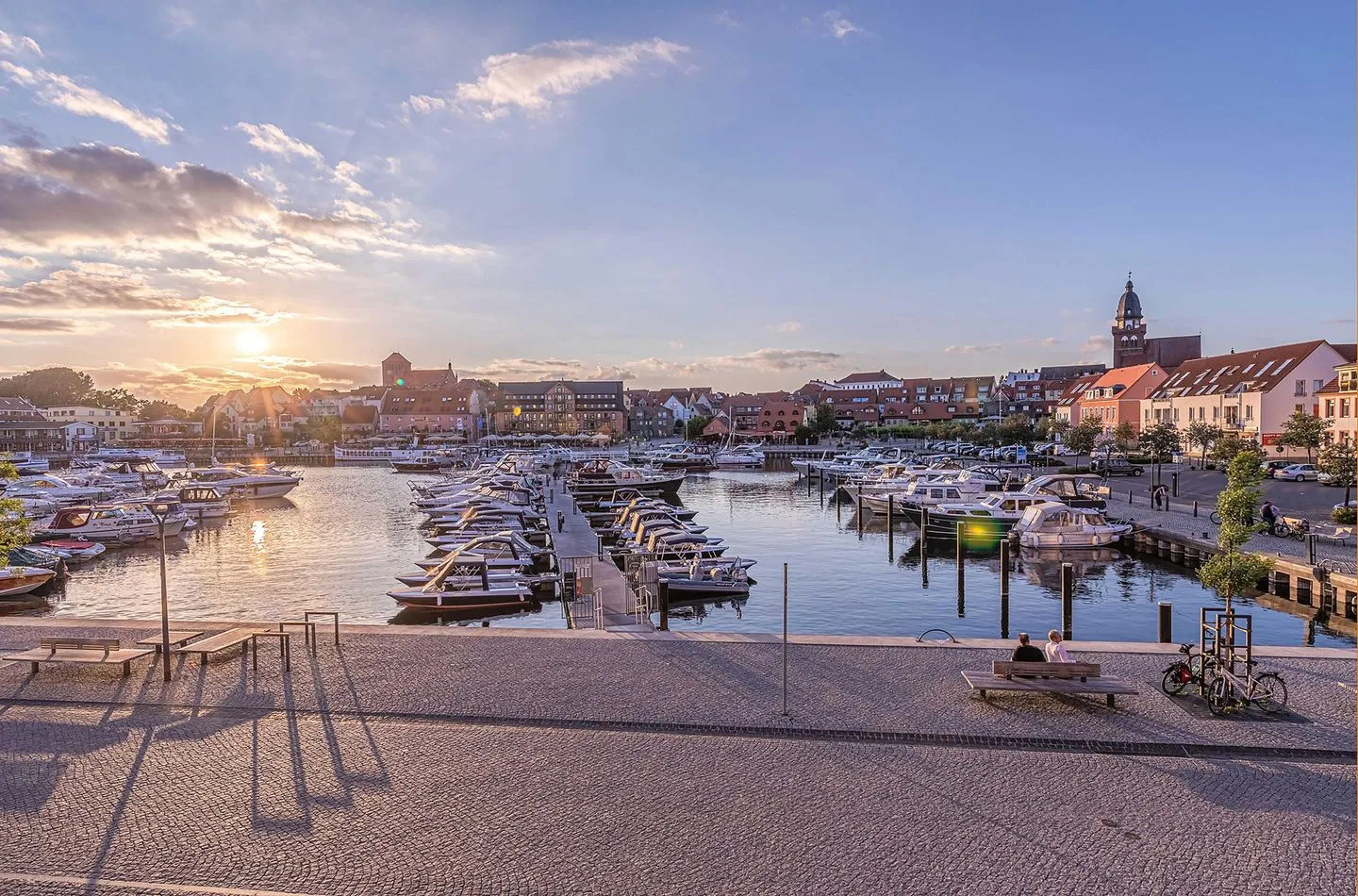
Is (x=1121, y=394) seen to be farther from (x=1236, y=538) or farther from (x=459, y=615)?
(x=459, y=615)

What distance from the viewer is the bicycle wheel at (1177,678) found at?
13250 millimetres

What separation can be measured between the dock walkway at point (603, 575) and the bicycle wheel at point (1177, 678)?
10241mm

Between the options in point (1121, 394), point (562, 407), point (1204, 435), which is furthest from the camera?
point (562, 407)

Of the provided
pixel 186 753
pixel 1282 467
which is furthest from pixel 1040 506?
pixel 186 753

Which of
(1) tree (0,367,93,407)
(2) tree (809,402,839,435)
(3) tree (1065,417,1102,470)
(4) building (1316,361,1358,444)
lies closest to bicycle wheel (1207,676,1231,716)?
(4) building (1316,361,1358,444)

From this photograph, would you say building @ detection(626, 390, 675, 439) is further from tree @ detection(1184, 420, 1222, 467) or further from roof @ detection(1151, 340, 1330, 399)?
tree @ detection(1184, 420, 1222, 467)

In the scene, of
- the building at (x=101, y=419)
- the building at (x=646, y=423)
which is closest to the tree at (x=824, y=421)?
the building at (x=646, y=423)

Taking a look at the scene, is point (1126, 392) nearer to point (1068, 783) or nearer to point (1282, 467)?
point (1282, 467)

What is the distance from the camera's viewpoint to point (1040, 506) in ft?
140

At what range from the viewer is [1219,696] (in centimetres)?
1266

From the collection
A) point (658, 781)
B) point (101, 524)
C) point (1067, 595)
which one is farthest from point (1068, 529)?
point (101, 524)

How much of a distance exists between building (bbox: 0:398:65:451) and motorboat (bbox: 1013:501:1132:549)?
163743 millimetres

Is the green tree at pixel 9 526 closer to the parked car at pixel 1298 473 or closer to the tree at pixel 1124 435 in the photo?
the parked car at pixel 1298 473

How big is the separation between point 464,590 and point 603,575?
481cm
